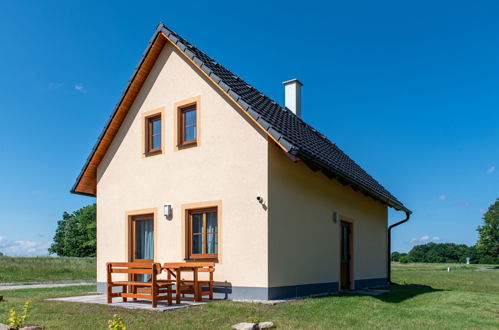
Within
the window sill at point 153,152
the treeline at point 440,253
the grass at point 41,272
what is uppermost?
the window sill at point 153,152

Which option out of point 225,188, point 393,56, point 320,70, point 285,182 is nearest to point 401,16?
point 393,56

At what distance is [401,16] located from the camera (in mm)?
14430

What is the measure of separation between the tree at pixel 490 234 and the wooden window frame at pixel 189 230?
51.5 meters

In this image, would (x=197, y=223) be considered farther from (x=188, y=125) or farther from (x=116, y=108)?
(x=116, y=108)

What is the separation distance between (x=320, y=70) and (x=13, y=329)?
13.2 meters

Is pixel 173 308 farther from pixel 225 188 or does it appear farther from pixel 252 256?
pixel 225 188

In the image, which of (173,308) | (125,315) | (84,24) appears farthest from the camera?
(84,24)

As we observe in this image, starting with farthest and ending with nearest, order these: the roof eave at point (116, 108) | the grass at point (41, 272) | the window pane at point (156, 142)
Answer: the grass at point (41, 272) → the window pane at point (156, 142) → the roof eave at point (116, 108)

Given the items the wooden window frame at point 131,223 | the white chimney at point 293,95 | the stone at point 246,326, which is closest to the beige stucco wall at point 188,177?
the wooden window frame at point 131,223

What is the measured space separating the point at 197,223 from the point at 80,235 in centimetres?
5621

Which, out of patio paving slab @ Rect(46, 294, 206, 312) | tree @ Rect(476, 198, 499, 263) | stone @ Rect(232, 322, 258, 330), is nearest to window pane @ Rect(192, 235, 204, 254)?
patio paving slab @ Rect(46, 294, 206, 312)

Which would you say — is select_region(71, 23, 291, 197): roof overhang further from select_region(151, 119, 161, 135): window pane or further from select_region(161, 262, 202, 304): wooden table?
select_region(161, 262, 202, 304): wooden table

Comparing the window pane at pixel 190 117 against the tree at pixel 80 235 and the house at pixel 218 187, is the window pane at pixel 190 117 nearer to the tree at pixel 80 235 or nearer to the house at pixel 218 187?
the house at pixel 218 187

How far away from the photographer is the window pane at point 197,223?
11.1 meters
